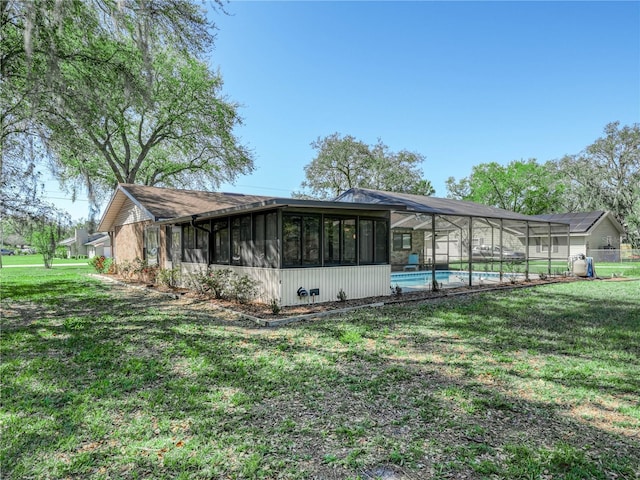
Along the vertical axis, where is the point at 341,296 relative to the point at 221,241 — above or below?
below

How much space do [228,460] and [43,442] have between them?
5.32 ft

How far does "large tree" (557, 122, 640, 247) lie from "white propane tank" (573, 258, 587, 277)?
24092 mm

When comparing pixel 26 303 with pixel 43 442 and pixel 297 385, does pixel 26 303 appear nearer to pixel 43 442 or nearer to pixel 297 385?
pixel 43 442

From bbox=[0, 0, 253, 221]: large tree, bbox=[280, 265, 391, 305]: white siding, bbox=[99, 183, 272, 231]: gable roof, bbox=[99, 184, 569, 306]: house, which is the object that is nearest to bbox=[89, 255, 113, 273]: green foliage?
bbox=[99, 183, 272, 231]: gable roof

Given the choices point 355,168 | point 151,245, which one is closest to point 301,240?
point 151,245

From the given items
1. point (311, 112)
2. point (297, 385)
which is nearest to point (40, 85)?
point (297, 385)

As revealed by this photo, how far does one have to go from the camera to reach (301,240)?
873cm

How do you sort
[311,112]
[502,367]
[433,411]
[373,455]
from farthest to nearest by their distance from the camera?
[311,112], [502,367], [433,411], [373,455]

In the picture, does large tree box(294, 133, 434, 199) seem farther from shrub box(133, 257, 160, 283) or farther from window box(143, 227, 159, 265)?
shrub box(133, 257, 160, 283)

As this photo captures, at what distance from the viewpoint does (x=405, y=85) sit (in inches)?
699

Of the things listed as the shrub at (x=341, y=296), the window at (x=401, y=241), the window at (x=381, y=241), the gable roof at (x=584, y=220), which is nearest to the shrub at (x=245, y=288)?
the shrub at (x=341, y=296)

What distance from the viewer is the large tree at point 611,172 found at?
114 ft

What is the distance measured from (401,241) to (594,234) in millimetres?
19428

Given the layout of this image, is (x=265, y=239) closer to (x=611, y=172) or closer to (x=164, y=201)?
(x=164, y=201)
